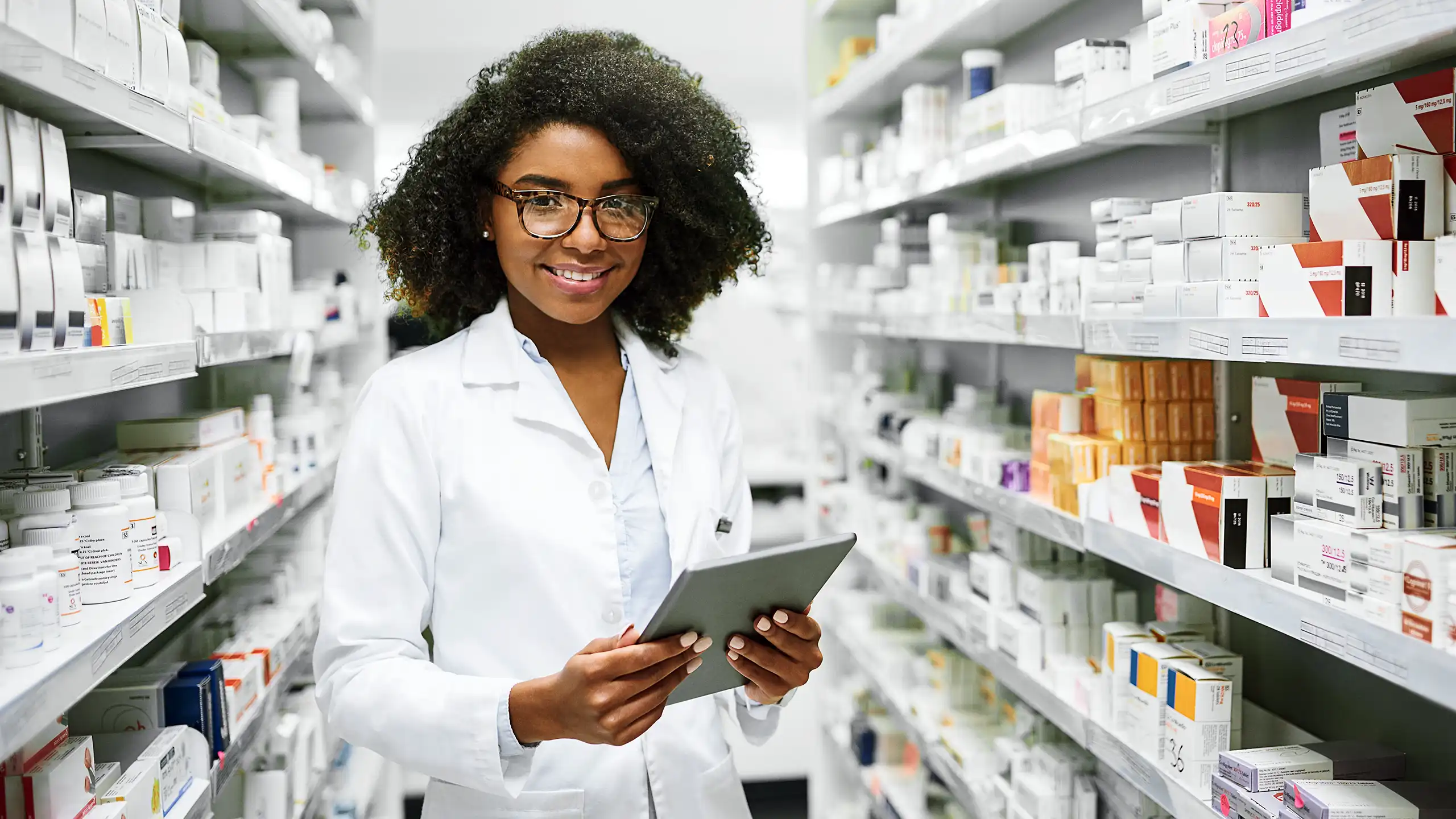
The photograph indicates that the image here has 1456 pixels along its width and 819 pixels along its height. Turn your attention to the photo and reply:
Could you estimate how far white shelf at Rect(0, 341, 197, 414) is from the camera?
4.04 ft

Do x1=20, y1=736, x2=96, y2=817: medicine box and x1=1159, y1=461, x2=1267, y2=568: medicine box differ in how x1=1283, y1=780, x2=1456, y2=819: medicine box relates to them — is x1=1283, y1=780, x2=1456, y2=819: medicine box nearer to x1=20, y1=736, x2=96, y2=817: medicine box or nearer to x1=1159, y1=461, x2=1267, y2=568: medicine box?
x1=1159, y1=461, x2=1267, y2=568: medicine box

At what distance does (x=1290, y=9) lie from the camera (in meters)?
1.50

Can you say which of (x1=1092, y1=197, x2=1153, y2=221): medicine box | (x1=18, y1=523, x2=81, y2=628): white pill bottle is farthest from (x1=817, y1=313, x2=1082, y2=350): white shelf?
(x1=18, y1=523, x2=81, y2=628): white pill bottle

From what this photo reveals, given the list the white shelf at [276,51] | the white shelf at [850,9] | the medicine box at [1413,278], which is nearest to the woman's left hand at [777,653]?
the medicine box at [1413,278]

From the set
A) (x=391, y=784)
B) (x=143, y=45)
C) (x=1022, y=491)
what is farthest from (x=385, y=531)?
(x=391, y=784)

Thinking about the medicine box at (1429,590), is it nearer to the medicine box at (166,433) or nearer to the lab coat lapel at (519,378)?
the lab coat lapel at (519,378)

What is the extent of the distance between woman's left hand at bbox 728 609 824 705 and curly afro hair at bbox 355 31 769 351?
711 mm

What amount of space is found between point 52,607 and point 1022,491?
6.11 ft

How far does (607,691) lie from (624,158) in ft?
2.92

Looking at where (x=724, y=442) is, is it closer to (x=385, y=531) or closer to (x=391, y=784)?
(x=385, y=531)

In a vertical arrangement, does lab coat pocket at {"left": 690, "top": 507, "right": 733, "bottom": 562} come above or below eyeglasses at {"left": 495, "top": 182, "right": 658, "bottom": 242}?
below

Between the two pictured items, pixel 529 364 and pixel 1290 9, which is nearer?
pixel 1290 9

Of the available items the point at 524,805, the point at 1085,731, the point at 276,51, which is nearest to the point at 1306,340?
the point at 1085,731

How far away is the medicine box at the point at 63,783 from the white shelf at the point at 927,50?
2.27 m
